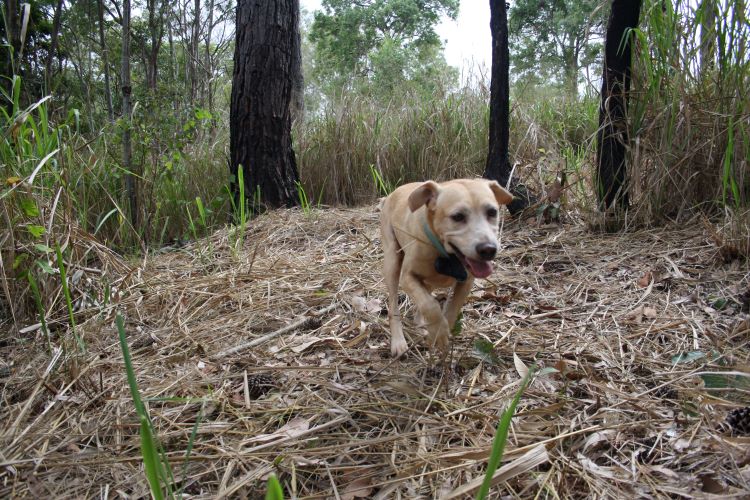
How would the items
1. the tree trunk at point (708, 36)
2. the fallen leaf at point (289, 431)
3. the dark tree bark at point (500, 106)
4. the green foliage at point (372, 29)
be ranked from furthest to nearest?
the green foliage at point (372, 29)
the dark tree bark at point (500, 106)
the tree trunk at point (708, 36)
the fallen leaf at point (289, 431)

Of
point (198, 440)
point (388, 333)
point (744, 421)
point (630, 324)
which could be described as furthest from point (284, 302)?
point (744, 421)

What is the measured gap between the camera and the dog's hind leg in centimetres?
257

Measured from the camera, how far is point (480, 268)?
2291 millimetres

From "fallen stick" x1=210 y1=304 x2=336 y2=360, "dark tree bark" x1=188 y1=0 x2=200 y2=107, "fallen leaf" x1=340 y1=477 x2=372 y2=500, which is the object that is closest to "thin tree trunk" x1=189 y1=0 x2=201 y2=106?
"dark tree bark" x1=188 y1=0 x2=200 y2=107

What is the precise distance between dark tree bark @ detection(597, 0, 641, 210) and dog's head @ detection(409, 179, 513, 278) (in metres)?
1.52

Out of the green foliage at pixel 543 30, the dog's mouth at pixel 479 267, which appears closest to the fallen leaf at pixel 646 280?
the dog's mouth at pixel 479 267

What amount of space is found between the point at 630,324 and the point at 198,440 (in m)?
2.08

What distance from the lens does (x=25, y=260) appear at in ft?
8.23

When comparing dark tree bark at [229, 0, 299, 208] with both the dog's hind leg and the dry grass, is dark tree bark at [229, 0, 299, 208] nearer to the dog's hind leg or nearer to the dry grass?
the dry grass

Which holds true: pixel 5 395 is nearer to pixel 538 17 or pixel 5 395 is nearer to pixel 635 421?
pixel 635 421

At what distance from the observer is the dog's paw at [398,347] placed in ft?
8.22

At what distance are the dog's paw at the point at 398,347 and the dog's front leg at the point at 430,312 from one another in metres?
0.16

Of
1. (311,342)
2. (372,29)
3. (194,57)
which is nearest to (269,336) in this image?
(311,342)

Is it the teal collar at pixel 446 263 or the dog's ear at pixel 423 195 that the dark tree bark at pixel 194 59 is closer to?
the dog's ear at pixel 423 195
